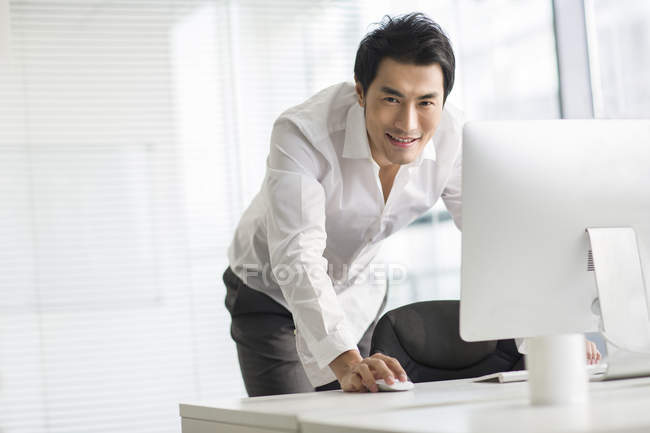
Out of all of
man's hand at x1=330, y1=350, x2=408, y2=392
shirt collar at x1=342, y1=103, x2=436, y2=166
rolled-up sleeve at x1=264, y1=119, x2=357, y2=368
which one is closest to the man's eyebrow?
shirt collar at x1=342, y1=103, x2=436, y2=166

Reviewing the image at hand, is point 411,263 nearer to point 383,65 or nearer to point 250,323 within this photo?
point 250,323

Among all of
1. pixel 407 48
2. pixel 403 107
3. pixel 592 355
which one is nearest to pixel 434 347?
pixel 592 355

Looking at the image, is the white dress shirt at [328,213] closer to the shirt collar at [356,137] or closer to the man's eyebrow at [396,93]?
the shirt collar at [356,137]

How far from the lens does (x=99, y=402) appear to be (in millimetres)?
3178

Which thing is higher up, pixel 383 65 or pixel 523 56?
pixel 523 56

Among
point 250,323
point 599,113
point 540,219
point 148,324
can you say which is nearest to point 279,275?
point 250,323

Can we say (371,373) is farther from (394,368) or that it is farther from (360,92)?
(360,92)

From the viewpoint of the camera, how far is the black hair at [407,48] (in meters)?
1.75

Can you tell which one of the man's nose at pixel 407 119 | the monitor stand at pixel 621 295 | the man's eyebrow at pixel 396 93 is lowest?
the monitor stand at pixel 621 295

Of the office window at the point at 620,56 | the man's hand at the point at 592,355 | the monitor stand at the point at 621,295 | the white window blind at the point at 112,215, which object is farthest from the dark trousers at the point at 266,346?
the office window at the point at 620,56

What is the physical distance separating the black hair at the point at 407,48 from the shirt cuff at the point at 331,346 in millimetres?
642

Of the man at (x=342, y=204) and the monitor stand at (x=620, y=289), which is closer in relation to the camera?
the monitor stand at (x=620, y=289)

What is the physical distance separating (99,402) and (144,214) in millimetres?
826

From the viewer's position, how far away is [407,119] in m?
1.73
